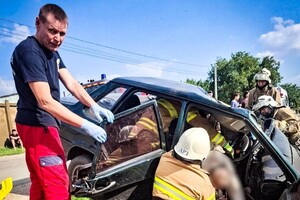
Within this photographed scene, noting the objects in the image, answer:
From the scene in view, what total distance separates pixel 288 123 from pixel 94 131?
9.75 ft

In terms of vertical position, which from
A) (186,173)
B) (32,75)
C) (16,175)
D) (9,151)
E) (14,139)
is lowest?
(9,151)

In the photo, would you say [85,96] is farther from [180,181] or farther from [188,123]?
[180,181]

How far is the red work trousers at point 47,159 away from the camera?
1.94m

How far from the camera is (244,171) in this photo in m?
2.58

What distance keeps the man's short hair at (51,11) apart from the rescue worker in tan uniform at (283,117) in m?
2.97

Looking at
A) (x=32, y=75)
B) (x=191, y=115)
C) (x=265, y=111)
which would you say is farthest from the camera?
(x=265, y=111)

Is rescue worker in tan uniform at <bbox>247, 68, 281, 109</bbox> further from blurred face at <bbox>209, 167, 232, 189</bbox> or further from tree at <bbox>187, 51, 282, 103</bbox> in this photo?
tree at <bbox>187, 51, 282, 103</bbox>

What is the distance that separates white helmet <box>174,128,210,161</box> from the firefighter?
0.41 meters

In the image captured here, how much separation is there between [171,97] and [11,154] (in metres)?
7.61

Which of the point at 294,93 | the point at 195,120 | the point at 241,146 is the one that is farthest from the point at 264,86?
the point at 294,93

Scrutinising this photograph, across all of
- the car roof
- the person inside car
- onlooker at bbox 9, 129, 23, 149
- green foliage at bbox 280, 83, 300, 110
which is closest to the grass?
onlooker at bbox 9, 129, 23, 149

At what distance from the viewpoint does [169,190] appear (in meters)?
1.90

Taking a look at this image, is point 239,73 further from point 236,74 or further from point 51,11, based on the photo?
point 51,11

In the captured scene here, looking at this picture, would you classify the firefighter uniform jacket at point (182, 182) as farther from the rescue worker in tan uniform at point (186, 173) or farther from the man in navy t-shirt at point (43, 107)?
the man in navy t-shirt at point (43, 107)
